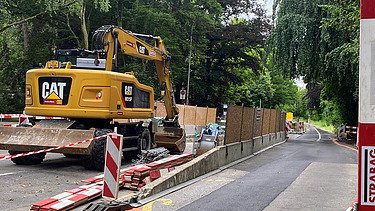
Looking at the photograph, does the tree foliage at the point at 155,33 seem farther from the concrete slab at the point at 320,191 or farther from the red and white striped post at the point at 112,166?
the red and white striped post at the point at 112,166

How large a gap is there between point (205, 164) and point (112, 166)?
4.26 metres

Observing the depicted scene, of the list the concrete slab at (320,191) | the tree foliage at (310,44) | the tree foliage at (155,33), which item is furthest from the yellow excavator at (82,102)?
the tree foliage at (310,44)

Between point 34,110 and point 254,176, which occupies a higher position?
point 34,110

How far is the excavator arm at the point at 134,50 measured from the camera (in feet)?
41.5

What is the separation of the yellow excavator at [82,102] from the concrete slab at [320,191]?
4.66 m

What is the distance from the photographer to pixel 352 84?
2739 centimetres

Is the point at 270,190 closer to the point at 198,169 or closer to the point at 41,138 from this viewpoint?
the point at 198,169

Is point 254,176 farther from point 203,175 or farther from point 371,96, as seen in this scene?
point 371,96

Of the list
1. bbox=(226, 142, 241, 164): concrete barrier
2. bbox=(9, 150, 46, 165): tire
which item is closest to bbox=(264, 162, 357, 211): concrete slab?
bbox=(226, 142, 241, 164): concrete barrier

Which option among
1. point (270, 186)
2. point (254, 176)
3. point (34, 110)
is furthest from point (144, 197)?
point (34, 110)

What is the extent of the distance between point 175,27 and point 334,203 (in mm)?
32366

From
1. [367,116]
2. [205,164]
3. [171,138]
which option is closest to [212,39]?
[171,138]

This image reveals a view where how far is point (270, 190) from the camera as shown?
9.62m

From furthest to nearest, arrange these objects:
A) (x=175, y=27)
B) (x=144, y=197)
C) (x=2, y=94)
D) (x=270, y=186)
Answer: (x=175, y=27) < (x=2, y=94) < (x=270, y=186) < (x=144, y=197)
